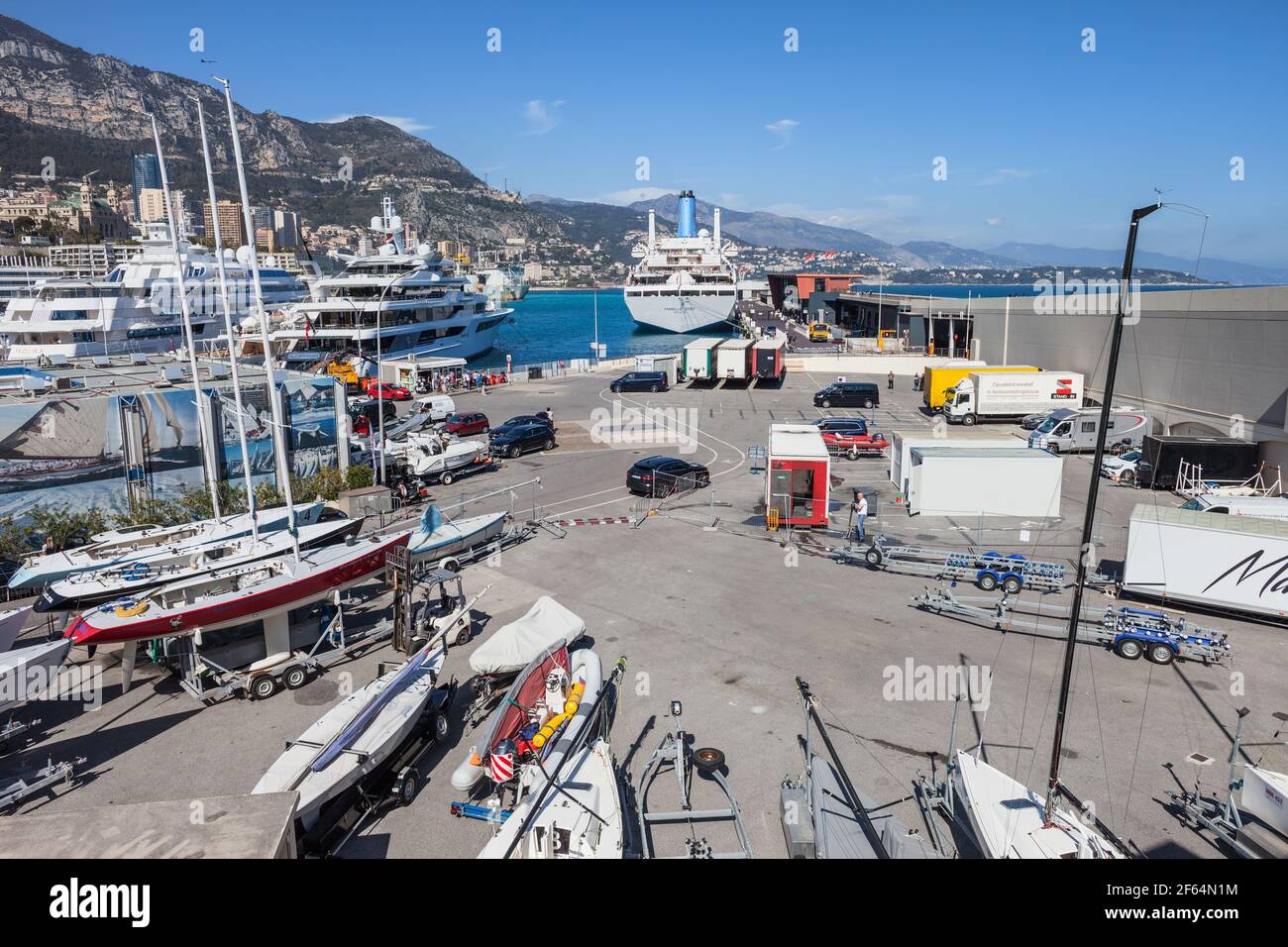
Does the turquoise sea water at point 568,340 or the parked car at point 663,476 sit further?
the turquoise sea water at point 568,340

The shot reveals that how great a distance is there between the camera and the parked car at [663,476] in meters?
23.5

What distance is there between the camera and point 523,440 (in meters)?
29.2

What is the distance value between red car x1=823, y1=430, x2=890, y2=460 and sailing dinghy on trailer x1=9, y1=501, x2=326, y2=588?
60.9 feet

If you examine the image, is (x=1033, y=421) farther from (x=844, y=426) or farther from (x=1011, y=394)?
(x=844, y=426)

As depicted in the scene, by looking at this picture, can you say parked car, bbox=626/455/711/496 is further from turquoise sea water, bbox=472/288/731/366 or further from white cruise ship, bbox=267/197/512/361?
turquoise sea water, bbox=472/288/731/366

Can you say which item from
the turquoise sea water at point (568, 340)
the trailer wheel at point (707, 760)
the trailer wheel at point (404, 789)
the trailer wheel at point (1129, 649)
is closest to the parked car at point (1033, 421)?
the trailer wheel at point (1129, 649)

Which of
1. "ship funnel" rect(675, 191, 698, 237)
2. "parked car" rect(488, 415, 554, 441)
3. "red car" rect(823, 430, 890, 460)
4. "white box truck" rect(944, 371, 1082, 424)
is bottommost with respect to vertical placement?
"red car" rect(823, 430, 890, 460)

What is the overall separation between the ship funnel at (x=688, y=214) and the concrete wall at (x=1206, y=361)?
3659 inches

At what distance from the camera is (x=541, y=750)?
30.4ft

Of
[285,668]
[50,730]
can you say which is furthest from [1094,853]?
[50,730]

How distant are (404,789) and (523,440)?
20523mm

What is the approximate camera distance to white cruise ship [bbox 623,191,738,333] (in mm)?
97312

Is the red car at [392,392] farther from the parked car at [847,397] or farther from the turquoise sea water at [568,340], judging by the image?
the turquoise sea water at [568,340]

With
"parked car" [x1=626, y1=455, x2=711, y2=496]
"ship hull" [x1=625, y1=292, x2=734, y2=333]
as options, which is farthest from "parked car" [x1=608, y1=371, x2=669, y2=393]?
"ship hull" [x1=625, y1=292, x2=734, y2=333]
